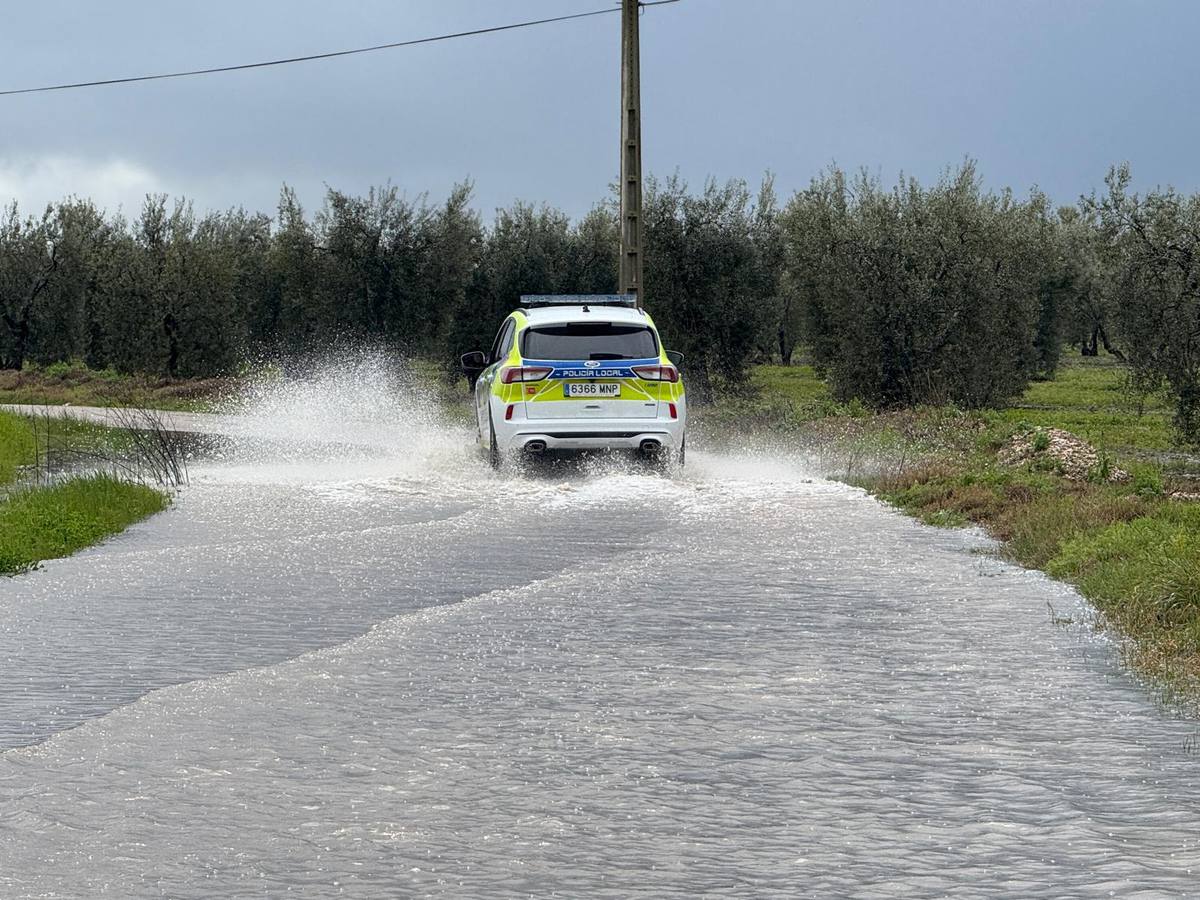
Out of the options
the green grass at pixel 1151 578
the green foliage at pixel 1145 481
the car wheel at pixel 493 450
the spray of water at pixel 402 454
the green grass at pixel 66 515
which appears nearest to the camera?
the green grass at pixel 1151 578

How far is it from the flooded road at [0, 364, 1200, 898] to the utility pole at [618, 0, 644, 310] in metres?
12.9

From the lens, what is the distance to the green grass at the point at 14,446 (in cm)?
2222

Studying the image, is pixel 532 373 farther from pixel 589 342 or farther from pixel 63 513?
pixel 63 513

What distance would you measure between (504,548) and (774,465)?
8.85 m

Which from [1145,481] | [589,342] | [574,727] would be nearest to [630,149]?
[589,342]

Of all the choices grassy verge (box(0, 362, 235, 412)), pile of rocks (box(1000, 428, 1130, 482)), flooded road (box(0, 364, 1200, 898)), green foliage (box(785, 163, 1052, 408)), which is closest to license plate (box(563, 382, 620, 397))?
flooded road (box(0, 364, 1200, 898))

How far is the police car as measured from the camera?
61.7 feet

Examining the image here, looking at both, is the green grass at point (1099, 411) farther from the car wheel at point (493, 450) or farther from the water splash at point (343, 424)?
the water splash at point (343, 424)

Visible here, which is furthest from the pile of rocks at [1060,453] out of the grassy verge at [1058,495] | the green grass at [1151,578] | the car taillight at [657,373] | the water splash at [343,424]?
the water splash at [343,424]

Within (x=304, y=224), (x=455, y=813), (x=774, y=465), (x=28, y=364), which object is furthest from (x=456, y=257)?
(x=455, y=813)

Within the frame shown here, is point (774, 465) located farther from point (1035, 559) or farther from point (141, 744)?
point (141, 744)

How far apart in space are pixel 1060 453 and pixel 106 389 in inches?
1276

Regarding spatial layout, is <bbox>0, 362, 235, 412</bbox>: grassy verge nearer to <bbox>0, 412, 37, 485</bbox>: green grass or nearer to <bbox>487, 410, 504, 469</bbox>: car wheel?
<bbox>0, 412, 37, 485</bbox>: green grass

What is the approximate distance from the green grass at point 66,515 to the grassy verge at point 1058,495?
7.46 m
